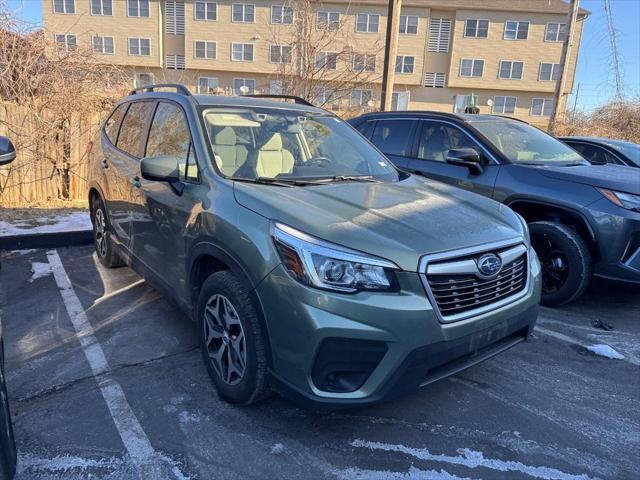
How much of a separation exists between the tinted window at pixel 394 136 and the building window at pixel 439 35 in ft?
124

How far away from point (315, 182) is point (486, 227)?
113 centimetres

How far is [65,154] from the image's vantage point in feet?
27.5

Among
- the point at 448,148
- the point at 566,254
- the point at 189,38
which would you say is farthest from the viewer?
the point at 189,38

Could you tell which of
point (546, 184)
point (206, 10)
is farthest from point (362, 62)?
point (206, 10)

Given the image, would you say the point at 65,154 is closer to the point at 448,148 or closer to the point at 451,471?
the point at 448,148

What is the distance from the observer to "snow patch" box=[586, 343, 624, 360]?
3715 mm

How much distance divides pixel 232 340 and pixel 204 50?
1583 inches

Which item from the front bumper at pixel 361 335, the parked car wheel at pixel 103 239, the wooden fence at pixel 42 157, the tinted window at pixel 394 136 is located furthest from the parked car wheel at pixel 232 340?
the wooden fence at pixel 42 157

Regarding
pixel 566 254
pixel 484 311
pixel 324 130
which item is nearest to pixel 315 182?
pixel 324 130

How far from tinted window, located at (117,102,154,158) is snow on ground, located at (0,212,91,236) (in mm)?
2331

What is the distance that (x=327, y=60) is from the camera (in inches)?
458

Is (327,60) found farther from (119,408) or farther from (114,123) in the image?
(119,408)

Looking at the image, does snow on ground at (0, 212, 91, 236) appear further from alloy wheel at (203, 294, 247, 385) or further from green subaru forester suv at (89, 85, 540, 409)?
alloy wheel at (203, 294, 247, 385)

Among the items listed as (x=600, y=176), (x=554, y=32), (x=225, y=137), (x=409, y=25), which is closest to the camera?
(x=225, y=137)
